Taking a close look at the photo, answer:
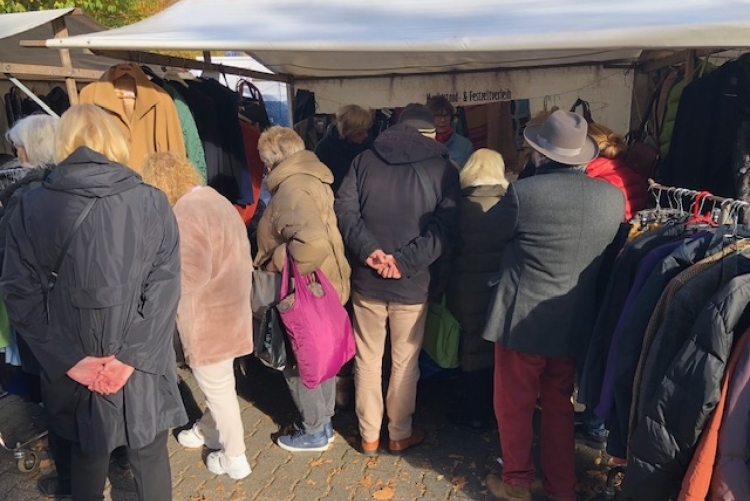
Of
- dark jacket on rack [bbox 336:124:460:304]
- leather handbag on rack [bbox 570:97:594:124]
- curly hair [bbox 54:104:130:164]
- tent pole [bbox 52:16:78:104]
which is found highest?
tent pole [bbox 52:16:78:104]

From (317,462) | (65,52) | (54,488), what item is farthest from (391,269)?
(65,52)

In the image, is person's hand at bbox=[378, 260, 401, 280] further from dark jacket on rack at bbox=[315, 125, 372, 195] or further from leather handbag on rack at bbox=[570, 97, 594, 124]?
leather handbag on rack at bbox=[570, 97, 594, 124]

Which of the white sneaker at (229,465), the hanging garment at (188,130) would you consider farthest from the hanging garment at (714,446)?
the hanging garment at (188,130)

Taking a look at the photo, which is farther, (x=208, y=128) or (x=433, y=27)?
(x=208, y=128)

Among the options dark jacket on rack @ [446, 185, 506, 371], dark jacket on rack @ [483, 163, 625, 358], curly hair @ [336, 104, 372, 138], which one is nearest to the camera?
dark jacket on rack @ [483, 163, 625, 358]

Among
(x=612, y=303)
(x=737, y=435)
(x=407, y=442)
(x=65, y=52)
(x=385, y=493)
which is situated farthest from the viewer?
(x=65, y=52)

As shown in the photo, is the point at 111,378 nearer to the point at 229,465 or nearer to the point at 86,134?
the point at 86,134

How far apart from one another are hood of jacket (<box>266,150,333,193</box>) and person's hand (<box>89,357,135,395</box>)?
1239mm

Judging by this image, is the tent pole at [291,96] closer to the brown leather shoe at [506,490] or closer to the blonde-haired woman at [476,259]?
the blonde-haired woman at [476,259]

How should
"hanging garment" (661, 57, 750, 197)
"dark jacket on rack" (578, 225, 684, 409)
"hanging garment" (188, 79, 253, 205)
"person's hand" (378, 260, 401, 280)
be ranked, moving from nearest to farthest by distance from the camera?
"dark jacket on rack" (578, 225, 684, 409), "person's hand" (378, 260, 401, 280), "hanging garment" (661, 57, 750, 197), "hanging garment" (188, 79, 253, 205)

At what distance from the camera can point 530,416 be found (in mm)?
2955

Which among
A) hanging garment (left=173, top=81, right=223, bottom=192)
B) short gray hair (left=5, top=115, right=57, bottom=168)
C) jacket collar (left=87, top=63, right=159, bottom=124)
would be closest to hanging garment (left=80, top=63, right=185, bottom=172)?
jacket collar (left=87, top=63, right=159, bottom=124)

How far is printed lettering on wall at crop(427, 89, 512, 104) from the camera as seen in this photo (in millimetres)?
5246

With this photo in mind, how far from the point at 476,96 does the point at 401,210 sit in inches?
102
